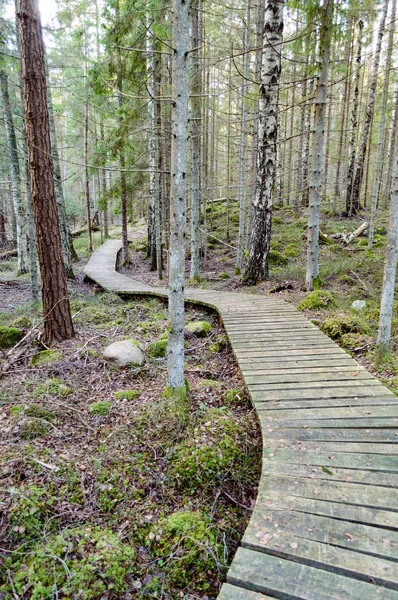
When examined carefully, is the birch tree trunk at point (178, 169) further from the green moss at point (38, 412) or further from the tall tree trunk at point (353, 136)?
the tall tree trunk at point (353, 136)

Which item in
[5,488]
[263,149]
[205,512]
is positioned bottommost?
[205,512]

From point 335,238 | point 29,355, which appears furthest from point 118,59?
point 335,238

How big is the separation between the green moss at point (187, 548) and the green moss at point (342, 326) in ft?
13.0

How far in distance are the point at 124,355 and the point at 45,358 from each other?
126 cm

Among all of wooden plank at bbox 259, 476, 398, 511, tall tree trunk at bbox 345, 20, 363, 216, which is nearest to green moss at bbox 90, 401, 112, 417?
wooden plank at bbox 259, 476, 398, 511

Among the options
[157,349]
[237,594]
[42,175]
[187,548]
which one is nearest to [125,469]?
[187,548]

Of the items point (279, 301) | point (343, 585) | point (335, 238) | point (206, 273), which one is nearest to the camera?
point (343, 585)

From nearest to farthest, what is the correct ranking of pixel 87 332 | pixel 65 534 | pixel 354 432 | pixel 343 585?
pixel 343 585, pixel 65 534, pixel 354 432, pixel 87 332

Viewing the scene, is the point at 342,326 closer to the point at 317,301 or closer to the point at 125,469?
the point at 317,301

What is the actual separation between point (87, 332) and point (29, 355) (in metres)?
1.32

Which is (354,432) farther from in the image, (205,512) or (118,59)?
(118,59)

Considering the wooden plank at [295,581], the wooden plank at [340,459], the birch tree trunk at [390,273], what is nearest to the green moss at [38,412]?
the wooden plank at [340,459]

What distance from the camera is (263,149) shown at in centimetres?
863

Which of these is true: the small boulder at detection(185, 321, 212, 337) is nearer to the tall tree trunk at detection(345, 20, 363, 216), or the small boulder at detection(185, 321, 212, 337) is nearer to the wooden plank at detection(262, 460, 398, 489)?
the wooden plank at detection(262, 460, 398, 489)
